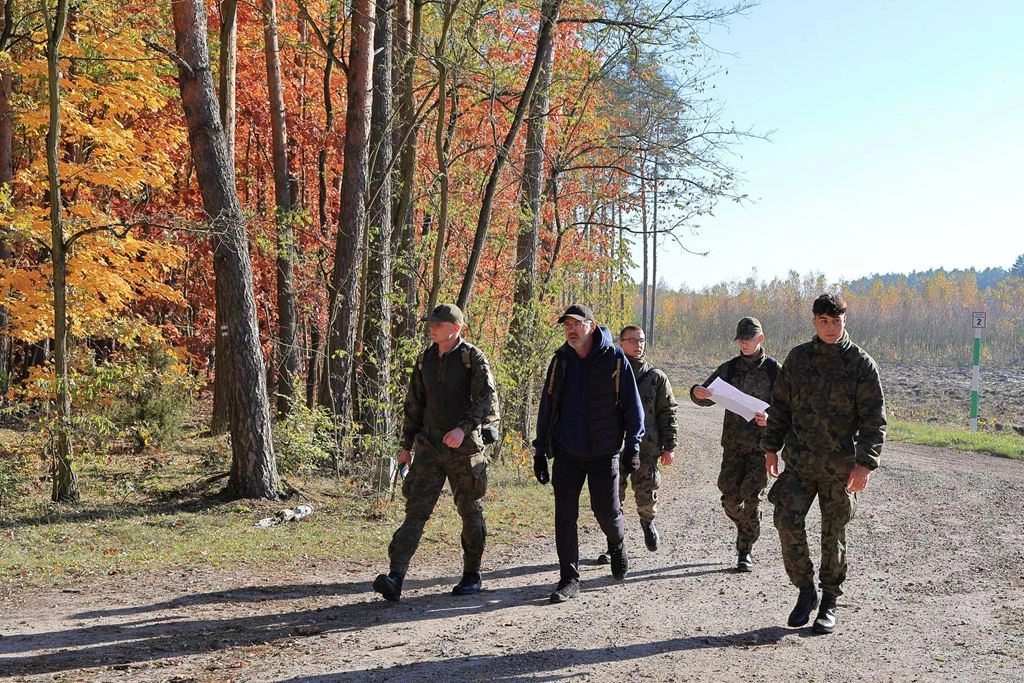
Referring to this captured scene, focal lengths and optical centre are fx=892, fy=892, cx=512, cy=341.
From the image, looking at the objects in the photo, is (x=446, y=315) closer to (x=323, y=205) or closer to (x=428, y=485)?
(x=428, y=485)

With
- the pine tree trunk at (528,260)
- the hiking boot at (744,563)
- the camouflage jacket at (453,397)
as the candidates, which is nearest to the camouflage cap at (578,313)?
the camouflage jacket at (453,397)

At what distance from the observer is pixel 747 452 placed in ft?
25.3

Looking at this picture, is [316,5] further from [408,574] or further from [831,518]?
[831,518]

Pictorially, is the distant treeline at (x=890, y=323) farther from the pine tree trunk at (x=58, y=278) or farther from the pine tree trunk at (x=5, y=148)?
the pine tree trunk at (x=58, y=278)

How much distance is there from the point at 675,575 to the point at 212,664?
3.94 metres

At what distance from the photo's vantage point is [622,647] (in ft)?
17.8

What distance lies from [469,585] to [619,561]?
1204mm

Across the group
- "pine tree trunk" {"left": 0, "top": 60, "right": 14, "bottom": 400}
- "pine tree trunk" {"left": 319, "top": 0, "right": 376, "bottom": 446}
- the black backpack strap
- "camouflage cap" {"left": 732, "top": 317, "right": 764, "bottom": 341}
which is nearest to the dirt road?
the black backpack strap

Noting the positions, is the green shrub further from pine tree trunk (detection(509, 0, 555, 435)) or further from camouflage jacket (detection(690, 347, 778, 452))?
camouflage jacket (detection(690, 347, 778, 452))

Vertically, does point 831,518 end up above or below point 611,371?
below

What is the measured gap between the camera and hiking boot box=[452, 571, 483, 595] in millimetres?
6861

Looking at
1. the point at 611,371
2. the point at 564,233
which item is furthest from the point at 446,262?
the point at 611,371

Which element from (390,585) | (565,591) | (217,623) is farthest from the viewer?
(565,591)

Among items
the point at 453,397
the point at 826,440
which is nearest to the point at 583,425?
the point at 453,397
